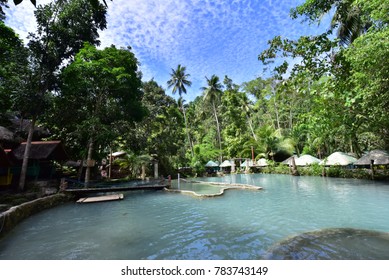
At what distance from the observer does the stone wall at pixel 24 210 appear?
709 centimetres

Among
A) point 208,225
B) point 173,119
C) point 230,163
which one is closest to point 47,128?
point 173,119

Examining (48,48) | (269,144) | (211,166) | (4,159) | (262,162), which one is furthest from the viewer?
(211,166)

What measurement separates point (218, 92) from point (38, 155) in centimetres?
2908

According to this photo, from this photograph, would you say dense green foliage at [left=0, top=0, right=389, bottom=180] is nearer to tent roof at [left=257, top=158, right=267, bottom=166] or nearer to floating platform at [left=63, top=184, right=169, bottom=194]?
tent roof at [left=257, top=158, right=267, bottom=166]

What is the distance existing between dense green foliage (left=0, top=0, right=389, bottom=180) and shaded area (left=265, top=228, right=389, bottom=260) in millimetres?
3458

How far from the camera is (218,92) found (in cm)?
3784

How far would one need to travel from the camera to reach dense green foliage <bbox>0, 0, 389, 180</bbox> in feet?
18.0

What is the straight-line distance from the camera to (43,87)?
15.0m

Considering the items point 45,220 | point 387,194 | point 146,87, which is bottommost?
point 45,220

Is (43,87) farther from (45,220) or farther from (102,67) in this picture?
(45,220)

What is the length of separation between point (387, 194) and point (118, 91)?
20.0 m

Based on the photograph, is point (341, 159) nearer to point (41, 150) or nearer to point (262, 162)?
point (262, 162)

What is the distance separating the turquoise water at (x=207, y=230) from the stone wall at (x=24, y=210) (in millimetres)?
309

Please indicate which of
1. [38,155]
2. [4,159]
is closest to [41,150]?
[38,155]
